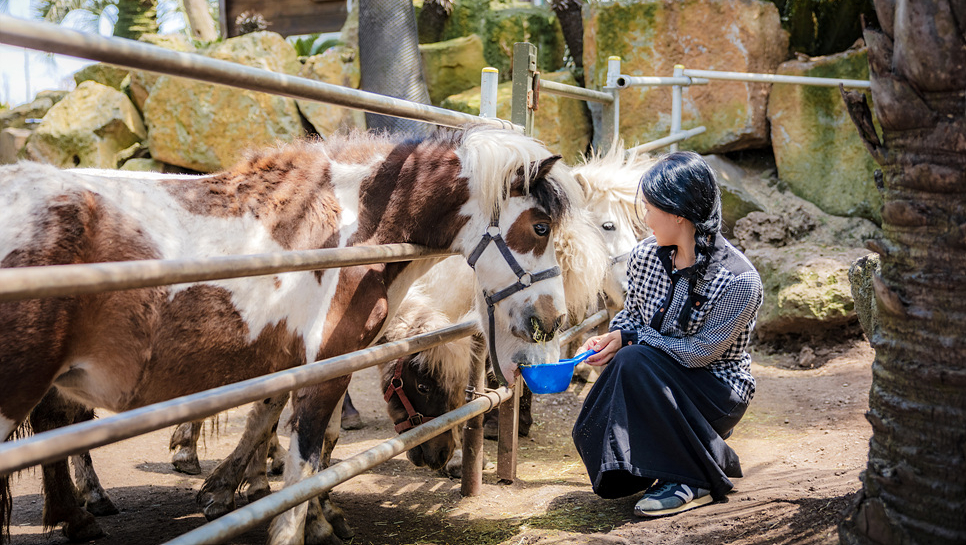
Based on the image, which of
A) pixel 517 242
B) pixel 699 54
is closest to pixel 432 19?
pixel 699 54

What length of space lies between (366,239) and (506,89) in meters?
6.64

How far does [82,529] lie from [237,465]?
660mm

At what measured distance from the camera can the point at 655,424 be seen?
2.55 m

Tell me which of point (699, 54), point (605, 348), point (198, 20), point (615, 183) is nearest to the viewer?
point (605, 348)

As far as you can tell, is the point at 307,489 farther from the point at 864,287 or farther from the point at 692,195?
the point at 864,287

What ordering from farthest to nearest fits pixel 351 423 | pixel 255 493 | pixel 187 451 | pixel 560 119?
pixel 560 119, pixel 351 423, pixel 187 451, pixel 255 493

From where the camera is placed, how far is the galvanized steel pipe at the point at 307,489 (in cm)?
151

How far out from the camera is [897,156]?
5.75 ft

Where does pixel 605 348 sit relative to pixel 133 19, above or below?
below

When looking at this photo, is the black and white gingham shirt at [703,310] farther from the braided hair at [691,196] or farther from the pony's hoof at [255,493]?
the pony's hoof at [255,493]

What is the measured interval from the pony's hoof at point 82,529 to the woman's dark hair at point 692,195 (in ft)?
8.77

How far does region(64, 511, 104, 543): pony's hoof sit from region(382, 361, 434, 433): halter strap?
4.45 feet

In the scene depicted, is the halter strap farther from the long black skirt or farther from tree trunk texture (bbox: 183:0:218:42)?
tree trunk texture (bbox: 183:0:218:42)

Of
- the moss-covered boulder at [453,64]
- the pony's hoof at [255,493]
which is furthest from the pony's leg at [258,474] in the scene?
the moss-covered boulder at [453,64]
